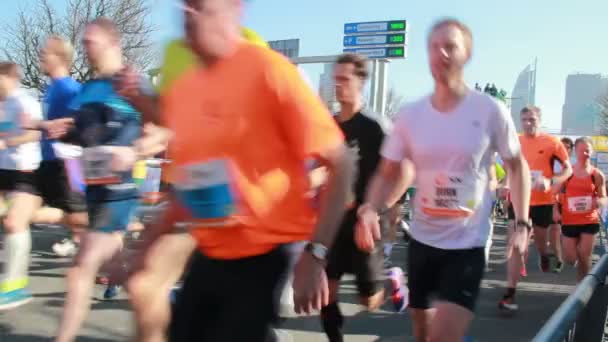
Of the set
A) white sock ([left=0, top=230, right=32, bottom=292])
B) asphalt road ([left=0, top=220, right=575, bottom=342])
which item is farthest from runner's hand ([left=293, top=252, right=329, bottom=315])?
white sock ([left=0, top=230, right=32, bottom=292])

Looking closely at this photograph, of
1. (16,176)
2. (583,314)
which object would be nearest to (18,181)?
(16,176)

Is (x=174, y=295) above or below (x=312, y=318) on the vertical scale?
above

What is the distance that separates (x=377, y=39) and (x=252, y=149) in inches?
867

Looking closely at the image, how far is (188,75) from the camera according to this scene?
237 centimetres

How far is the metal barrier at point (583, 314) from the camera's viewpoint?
2.17 meters

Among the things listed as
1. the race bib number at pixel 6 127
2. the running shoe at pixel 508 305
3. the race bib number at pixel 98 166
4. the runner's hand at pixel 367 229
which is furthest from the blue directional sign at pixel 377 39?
the runner's hand at pixel 367 229

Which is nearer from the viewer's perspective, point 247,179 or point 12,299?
point 247,179

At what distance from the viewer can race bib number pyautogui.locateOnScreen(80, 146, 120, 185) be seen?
3.84 m

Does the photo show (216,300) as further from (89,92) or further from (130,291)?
(89,92)

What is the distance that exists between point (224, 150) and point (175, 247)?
87cm

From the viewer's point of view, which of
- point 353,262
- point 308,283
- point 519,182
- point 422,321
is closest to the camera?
point 308,283

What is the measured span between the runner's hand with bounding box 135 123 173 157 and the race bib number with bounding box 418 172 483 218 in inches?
61.4

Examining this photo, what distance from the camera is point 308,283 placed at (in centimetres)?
194

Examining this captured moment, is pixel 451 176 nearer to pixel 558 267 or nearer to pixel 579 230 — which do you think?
pixel 579 230
